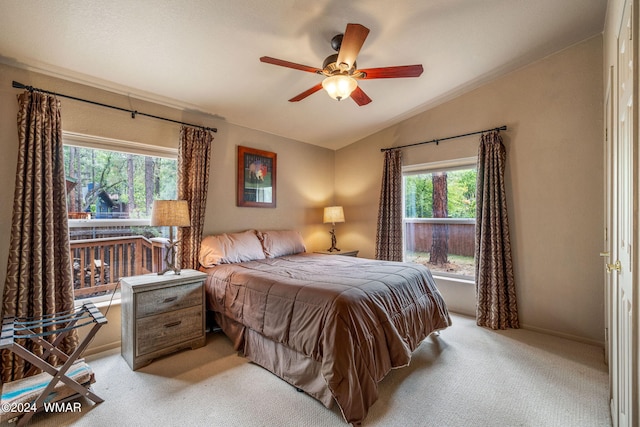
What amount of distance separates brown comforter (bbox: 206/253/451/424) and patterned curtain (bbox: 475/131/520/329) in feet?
2.78

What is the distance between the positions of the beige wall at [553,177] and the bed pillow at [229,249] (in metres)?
2.61

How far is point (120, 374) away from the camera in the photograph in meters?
2.19

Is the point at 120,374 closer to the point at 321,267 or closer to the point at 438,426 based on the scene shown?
the point at 321,267

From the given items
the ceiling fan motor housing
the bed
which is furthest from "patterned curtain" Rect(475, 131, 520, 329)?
the ceiling fan motor housing

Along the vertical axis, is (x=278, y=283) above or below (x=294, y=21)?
below

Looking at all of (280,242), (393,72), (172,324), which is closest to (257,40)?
(393,72)

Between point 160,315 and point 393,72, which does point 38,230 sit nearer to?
point 160,315

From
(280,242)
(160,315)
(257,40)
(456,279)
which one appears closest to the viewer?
(257,40)

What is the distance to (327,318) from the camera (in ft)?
5.82

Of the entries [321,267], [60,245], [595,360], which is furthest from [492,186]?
[60,245]

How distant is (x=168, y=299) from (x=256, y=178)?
1.93 metres

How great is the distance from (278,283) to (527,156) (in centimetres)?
300

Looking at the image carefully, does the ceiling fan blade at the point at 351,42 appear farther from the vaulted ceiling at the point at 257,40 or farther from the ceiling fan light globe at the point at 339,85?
the vaulted ceiling at the point at 257,40

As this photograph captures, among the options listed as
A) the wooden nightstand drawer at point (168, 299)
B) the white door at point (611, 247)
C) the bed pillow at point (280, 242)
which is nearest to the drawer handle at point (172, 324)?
the wooden nightstand drawer at point (168, 299)
